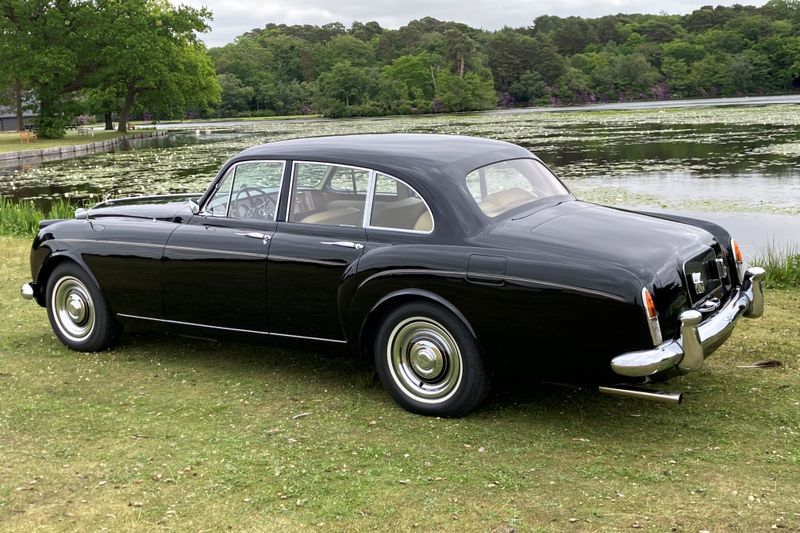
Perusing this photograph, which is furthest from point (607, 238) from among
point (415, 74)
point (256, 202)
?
point (415, 74)

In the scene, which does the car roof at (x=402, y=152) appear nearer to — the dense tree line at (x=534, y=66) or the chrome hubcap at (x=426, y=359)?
the chrome hubcap at (x=426, y=359)

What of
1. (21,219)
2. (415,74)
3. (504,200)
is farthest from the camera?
(415,74)

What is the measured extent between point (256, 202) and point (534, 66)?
120 m

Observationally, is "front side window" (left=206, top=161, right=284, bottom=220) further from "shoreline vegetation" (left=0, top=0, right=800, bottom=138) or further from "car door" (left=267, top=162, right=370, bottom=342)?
"shoreline vegetation" (left=0, top=0, right=800, bottom=138)

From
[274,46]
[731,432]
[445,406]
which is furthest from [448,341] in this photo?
[274,46]

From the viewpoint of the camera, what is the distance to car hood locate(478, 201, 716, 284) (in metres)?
4.02

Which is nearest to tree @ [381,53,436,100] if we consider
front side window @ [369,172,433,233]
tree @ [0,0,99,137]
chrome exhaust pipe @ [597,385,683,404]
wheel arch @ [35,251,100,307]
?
tree @ [0,0,99,137]

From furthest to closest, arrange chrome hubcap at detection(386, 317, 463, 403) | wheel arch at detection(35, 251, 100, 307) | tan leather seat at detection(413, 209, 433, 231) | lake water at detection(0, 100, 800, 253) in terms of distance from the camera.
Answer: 1. lake water at detection(0, 100, 800, 253)
2. wheel arch at detection(35, 251, 100, 307)
3. tan leather seat at detection(413, 209, 433, 231)
4. chrome hubcap at detection(386, 317, 463, 403)

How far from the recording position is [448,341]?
4383 mm

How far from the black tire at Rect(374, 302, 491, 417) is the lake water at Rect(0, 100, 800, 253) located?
24.5ft

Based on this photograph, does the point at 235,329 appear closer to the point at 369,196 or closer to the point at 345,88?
the point at 369,196

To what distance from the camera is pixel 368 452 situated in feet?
13.4

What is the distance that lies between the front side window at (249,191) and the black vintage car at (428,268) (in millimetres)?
11

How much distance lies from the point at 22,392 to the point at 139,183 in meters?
19.6
